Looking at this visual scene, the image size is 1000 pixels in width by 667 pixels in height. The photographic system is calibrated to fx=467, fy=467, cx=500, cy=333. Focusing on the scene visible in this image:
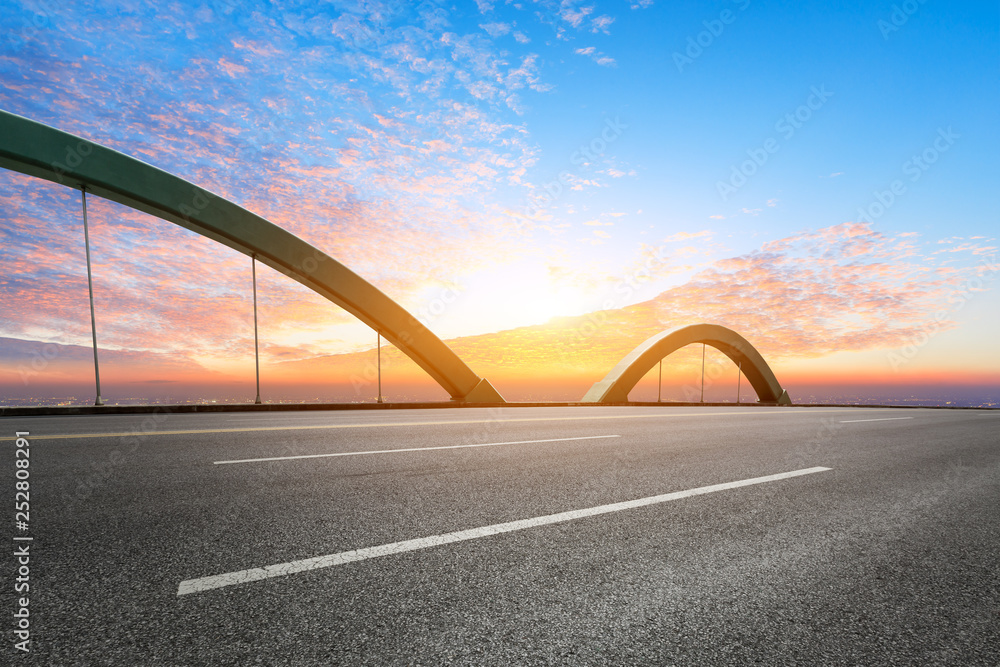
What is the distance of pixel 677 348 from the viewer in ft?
104

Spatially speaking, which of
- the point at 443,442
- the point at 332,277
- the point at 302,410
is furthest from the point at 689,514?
the point at 332,277

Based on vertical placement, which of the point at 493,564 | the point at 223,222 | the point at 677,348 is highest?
the point at 223,222

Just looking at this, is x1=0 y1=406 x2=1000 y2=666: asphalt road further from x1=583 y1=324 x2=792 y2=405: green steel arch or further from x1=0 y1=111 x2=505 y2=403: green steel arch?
x1=583 y1=324 x2=792 y2=405: green steel arch

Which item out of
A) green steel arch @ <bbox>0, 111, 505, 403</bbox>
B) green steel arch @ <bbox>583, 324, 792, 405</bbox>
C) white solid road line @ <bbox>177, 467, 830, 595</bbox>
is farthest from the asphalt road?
green steel arch @ <bbox>583, 324, 792, 405</bbox>

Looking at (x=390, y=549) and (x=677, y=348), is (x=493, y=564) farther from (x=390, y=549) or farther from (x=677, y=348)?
(x=677, y=348)

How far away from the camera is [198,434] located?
6.76 metres

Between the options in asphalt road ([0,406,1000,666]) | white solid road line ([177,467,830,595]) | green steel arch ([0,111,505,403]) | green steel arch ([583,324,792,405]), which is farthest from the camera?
green steel arch ([583,324,792,405])

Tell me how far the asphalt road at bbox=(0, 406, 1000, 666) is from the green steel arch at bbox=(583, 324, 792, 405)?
2086cm

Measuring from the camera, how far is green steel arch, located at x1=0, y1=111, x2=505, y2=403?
48.3 feet

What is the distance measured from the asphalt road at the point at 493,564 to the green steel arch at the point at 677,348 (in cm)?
2086

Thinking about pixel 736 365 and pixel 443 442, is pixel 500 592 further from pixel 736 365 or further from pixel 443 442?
pixel 736 365

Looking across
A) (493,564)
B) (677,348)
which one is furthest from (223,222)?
(677,348)

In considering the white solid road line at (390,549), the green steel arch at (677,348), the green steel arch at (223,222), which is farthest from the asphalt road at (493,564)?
the green steel arch at (677,348)

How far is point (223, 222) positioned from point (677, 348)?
2710cm
